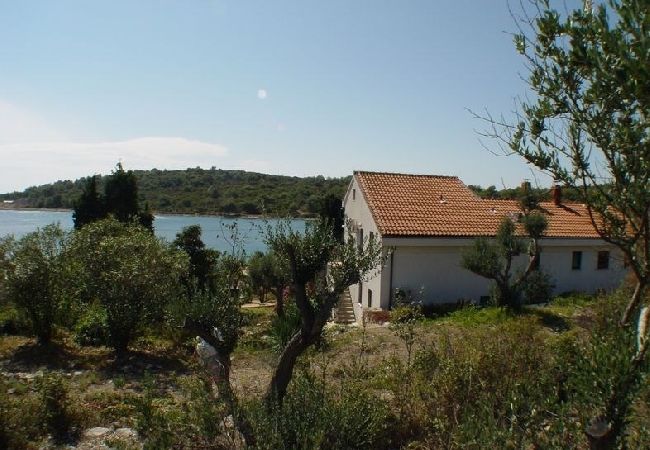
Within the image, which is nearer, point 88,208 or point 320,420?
point 320,420

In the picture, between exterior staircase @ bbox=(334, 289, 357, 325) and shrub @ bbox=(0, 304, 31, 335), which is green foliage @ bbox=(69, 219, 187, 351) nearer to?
shrub @ bbox=(0, 304, 31, 335)

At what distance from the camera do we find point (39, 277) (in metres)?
11.9

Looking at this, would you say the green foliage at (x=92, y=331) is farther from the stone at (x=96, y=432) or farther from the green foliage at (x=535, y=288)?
the green foliage at (x=535, y=288)

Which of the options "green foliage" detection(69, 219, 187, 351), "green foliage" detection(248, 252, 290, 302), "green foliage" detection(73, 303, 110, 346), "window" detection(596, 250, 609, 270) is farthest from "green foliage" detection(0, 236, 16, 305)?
"window" detection(596, 250, 609, 270)

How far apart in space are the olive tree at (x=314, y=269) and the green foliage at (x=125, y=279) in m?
5.81

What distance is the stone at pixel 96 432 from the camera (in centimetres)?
714

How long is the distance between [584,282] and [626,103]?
71.9 ft

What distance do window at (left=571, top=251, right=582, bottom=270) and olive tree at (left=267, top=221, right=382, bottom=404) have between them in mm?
19199

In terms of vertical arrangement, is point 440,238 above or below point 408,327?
above

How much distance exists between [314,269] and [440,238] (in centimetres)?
1339

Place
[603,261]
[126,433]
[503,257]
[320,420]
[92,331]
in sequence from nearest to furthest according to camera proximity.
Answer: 1. [320,420]
2. [126,433]
3. [92,331]
4. [503,257]
5. [603,261]

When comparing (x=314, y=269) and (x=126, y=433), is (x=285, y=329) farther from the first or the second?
(x=314, y=269)

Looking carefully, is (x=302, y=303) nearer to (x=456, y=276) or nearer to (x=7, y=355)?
(x=7, y=355)

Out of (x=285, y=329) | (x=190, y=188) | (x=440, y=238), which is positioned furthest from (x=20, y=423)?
(x=190, y=188)
